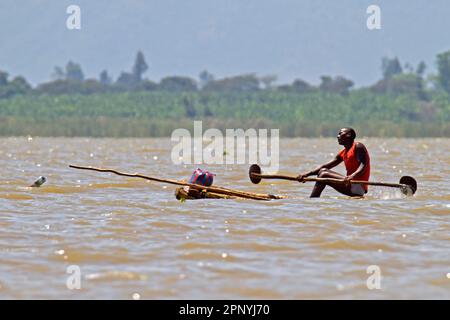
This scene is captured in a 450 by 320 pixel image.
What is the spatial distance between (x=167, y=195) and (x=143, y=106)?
7357cm

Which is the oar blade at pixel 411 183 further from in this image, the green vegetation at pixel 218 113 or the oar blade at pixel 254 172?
the green vegetation at pixel 218 113

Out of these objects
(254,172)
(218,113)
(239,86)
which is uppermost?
(239,86)

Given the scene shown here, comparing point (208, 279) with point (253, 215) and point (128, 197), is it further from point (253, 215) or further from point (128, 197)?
point (128, 197)

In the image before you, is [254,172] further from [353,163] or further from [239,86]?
[239,86]

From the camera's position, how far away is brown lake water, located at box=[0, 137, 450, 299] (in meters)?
8.13

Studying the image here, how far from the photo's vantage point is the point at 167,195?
15703 millimetres

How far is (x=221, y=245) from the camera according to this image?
10039 mm

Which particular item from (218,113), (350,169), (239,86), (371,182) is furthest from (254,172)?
(239,86)

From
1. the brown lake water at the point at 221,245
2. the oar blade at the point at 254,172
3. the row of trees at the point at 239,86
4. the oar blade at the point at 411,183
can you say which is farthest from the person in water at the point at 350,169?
the row of trees at the point at 239,86

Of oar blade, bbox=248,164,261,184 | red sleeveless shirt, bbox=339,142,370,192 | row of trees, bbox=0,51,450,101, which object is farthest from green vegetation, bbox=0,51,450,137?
red sleeveless shirt, bbox=339,142,370,192

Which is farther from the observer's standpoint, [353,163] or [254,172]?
[254,172]

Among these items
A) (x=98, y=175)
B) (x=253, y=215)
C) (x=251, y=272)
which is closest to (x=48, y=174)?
(x=98, y=175)

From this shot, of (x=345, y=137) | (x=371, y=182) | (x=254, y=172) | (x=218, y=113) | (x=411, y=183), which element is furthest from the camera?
(x=218, y=113)

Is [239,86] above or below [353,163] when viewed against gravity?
above
